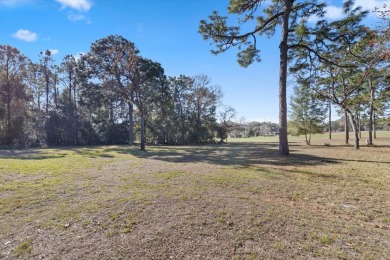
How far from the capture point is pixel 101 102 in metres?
25.0

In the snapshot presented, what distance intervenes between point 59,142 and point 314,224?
30.4 meters

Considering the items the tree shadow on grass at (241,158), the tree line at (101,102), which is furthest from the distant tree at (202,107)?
the tree shadow on grass at (241,158)

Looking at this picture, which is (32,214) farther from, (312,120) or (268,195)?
(312,120)

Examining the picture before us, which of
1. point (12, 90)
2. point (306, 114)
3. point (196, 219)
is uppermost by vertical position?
point (12, 90)

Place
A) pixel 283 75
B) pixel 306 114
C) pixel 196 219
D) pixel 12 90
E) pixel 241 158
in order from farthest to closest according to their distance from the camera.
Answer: pixel 12 90
pixel 306 114
pixel 241 158
pixel 283 75
pixel 196 219

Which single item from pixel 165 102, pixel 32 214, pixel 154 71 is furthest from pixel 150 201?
pixel 165 102

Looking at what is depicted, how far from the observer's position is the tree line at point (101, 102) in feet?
73.6

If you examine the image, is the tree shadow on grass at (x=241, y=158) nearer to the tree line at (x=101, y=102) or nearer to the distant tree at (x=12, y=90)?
the tree line at (x=101, y=102)

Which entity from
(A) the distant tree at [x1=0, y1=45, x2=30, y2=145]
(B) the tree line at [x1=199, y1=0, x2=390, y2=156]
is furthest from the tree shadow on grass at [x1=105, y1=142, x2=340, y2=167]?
(A) the distant tree at [x1=0, y1=45, x2=30, y2=145]

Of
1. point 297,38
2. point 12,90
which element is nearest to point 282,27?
point 297,38

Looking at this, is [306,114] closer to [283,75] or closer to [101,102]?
[283,75]

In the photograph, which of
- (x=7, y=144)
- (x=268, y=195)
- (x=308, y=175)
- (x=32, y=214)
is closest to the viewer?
(x=32, y=214)

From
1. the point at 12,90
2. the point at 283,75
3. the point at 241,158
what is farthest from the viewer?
the point at 12,90

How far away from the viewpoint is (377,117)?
2833cm
